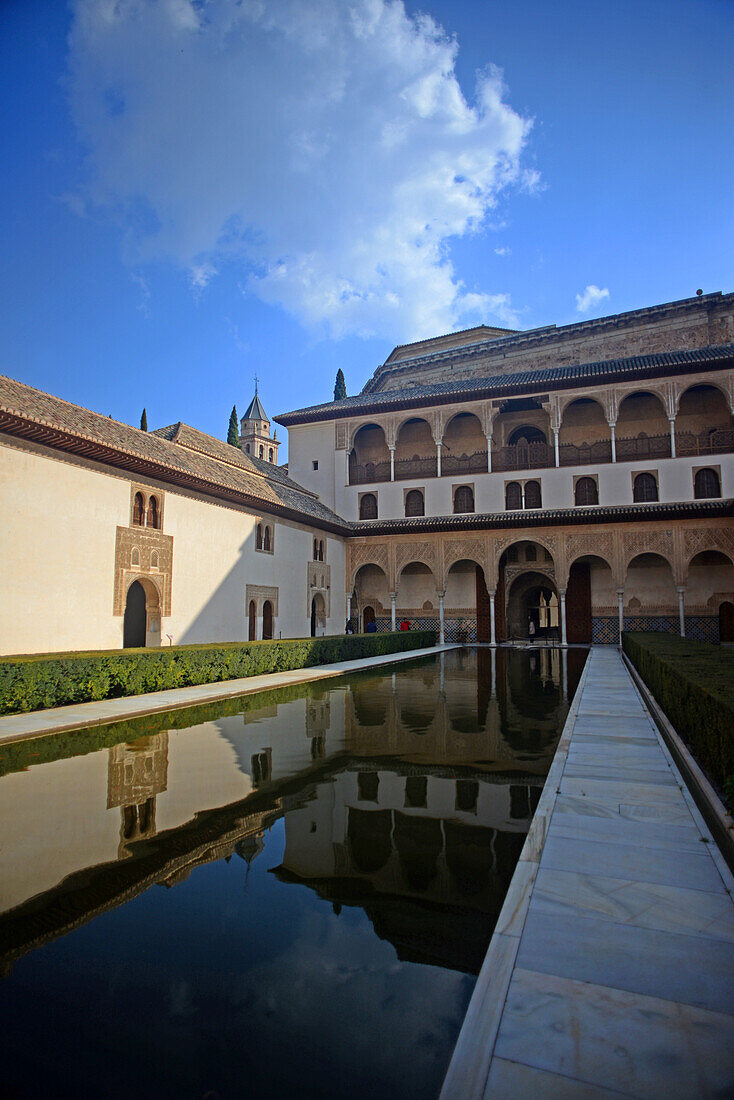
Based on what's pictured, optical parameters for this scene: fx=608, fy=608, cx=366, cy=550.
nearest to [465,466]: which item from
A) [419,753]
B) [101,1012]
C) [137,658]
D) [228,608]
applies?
[228,608]

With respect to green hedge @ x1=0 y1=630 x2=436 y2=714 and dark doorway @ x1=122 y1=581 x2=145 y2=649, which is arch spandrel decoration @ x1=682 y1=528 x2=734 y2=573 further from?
dark doorway @ x1=122 y1=581 x2=145 y2=649

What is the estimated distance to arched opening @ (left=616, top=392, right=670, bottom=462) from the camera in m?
23.0

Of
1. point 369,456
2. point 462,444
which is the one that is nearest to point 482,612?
point 462,444

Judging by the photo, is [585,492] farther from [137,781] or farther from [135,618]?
[137,781]

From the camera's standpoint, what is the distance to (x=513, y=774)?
5129 millimetres

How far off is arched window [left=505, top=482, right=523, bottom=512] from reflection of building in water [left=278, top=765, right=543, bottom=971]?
20.3 meters

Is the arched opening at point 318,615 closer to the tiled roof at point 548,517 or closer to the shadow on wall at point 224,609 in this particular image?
the tiled roof at point 548,517

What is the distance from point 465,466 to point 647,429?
7257 millimetres

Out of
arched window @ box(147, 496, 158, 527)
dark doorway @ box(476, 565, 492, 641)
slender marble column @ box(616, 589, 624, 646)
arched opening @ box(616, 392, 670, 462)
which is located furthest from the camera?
dark doorway @ box(476, 565, 492, 641)

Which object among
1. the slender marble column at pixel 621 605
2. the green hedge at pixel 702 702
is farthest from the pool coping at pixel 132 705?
the slender marble column at pixel 621 605

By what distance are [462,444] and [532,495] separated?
4.28 m

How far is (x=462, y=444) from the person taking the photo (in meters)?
26.8

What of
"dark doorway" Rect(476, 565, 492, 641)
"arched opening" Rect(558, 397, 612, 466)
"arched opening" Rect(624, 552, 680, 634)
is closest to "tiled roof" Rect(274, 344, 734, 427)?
"arched opening" Rect(558, 397, 612, 466)

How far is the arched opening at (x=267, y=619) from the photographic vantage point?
64.0 feet
